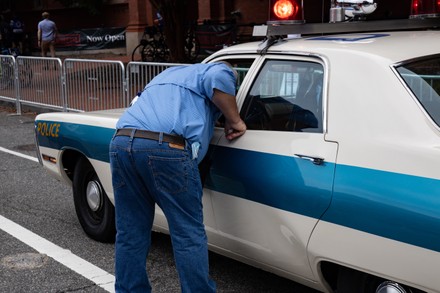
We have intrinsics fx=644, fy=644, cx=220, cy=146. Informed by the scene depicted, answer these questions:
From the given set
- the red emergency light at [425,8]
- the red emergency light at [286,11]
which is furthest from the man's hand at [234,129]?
the red emergency light at [425,8]

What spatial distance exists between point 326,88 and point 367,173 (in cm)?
57

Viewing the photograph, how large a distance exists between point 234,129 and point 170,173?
51 cm

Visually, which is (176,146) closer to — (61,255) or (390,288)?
(390,288)

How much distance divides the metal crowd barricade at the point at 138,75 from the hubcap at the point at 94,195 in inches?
187

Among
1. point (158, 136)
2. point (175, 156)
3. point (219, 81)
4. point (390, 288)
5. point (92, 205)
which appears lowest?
point (92, 205)

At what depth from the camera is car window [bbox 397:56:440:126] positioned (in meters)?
3.07

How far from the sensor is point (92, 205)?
17.3 ft

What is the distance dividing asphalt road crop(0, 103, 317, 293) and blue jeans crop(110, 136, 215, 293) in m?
0.81

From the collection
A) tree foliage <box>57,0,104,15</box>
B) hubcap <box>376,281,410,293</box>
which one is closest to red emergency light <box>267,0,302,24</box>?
hubcap <box>376,281,410,293</box>

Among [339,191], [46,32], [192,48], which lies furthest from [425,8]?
[46,32]

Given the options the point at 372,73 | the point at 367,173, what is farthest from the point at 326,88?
the point at 367,173

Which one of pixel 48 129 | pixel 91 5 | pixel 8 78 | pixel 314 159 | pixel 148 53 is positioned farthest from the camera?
pixel 91 5

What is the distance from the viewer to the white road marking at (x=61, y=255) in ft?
14.9

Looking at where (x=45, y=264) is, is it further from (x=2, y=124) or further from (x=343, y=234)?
(x=2, y=124)
